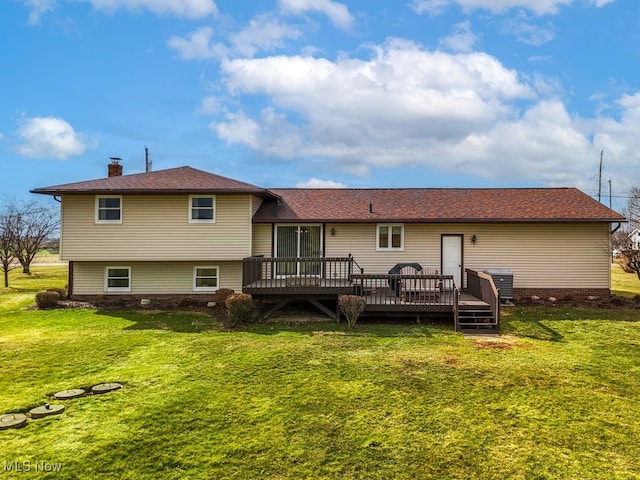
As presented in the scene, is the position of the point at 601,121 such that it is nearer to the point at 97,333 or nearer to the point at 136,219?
the point at 136,219

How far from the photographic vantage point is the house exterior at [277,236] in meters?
13.3

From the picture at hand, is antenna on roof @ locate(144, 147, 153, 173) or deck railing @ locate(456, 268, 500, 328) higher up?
antenna on roof @ locate(144, 147, 153, 173)

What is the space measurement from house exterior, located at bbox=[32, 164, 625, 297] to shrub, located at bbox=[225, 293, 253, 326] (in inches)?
102

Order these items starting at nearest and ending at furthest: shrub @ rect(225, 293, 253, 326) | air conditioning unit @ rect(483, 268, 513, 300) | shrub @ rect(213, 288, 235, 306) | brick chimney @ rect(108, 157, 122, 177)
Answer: shrub @ rect(225, 293, 253, 326)
shrub @ rect(213, 288, 235, 306)
air conditioning unit @ rect(483, 268, 513, 300)
brick chimney @ rect(108, 157, 122, 177)

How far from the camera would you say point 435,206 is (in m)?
15.3

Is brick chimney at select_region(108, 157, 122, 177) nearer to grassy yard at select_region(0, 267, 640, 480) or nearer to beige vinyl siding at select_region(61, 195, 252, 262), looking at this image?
beige vinyl siding at select_region(61, 195, 252, 262)

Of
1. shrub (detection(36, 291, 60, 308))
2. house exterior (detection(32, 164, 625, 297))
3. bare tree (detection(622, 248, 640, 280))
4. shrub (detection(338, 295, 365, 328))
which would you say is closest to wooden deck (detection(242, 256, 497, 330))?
shrub (detection(338, 295, 365, 328))

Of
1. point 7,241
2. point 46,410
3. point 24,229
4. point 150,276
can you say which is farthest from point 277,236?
point 24,229

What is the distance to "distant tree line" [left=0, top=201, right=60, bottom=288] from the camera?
23578 mm

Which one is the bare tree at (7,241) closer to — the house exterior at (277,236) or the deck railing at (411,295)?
the house exterior at (277,236)

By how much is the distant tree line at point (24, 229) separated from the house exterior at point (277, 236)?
13412 millimetres

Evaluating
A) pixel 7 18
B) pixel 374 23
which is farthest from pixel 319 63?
pixel 7 18

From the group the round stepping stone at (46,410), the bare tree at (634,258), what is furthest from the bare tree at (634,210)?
the round stepping stone at (46,410)

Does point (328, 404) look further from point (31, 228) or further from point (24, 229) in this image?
point (31, 228)
